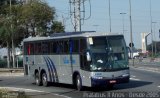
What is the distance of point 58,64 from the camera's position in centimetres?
2847

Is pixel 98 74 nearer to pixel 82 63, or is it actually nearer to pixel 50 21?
pixel 82 63

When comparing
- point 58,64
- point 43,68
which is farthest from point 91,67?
point 43,68

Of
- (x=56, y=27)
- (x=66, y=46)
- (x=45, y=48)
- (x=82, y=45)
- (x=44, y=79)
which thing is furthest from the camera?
(x=56, y=27)

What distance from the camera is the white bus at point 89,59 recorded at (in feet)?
81.6

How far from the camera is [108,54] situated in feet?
82.0

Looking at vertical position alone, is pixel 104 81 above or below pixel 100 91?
above

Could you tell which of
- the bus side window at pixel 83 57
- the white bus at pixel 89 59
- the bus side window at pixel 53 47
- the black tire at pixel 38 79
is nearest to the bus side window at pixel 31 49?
the black tire at pixel 38 79

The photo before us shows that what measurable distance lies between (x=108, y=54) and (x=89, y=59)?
3.18 ft

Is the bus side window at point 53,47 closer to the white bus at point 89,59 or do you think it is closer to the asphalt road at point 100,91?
the white bus at point 89,59

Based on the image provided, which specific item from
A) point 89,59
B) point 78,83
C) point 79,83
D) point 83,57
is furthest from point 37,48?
point 89,59

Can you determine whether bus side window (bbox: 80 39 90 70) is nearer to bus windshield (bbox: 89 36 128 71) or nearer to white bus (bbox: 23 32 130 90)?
white bus (bbox: 23 32 130 90)

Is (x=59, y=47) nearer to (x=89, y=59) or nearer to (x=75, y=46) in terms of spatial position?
(x=75, y=46)

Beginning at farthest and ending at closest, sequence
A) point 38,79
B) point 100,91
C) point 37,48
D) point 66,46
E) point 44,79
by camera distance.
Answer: point 38,79, point 37,48, point 44,79, point 66,46, point 100,91

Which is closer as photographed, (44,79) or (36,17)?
(44,79)
